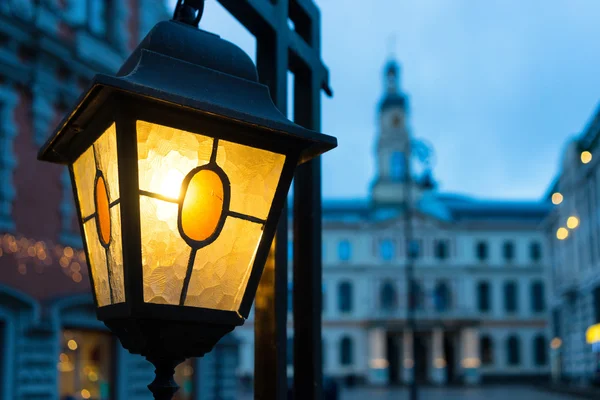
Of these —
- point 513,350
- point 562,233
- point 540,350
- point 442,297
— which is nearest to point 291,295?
point 562,233

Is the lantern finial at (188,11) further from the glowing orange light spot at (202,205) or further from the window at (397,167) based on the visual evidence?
the window at (397,167)

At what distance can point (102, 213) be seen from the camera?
1789 mm

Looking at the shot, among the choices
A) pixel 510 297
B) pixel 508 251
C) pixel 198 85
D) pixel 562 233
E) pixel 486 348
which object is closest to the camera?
pixel 198 85

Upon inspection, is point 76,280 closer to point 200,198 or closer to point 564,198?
point 200,198

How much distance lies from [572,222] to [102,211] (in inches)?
1376

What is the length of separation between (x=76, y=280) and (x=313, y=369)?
35.3 feet

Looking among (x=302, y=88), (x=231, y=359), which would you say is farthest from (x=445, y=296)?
(x=302, y=88)

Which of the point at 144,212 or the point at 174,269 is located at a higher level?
the point at 144,212

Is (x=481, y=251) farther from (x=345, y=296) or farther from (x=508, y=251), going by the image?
(x=345, y=296)

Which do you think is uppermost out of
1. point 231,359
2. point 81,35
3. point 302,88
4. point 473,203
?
point 473,203

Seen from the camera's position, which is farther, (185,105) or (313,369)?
(313,369)

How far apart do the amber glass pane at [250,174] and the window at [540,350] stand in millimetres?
55284

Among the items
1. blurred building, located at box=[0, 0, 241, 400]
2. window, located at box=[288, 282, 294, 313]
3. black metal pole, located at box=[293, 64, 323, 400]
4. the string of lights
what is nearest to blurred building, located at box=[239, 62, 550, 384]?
window, located at box=[288, 282, 294, 313]

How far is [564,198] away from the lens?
120 ft
